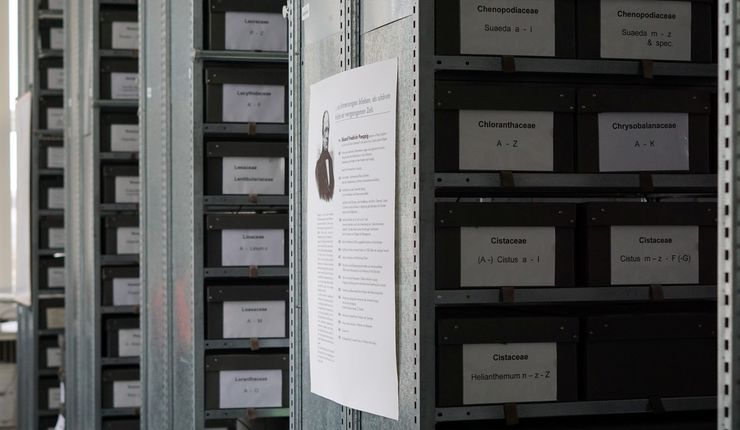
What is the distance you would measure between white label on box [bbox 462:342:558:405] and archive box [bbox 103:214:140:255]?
12.7ft

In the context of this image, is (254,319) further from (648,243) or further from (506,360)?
(648,243)

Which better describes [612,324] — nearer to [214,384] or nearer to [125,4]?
[214,384]

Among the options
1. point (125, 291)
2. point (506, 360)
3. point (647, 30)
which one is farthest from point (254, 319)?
point (647, 30)

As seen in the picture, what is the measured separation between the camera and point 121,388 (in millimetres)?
7082

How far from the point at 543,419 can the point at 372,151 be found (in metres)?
1.09

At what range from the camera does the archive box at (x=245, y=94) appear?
208 inches

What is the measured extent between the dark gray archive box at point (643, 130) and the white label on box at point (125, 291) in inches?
157

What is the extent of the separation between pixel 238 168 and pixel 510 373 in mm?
2189

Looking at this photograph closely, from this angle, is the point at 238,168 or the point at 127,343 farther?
the point at 127,343

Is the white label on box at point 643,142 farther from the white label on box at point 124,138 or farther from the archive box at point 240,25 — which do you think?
the white label on box at point 124,138

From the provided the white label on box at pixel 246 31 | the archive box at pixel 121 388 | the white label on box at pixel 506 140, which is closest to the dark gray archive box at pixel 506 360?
the white label on box at pixel 506 140

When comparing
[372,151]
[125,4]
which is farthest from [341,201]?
[125,4]

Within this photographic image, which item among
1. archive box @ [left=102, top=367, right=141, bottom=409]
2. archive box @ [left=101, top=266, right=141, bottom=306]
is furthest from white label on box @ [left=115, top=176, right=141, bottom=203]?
archive box @ [left=102, top=367, right=141, bottom=409]

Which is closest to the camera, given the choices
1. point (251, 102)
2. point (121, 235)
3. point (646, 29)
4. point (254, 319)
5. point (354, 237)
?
point (354, 237)
